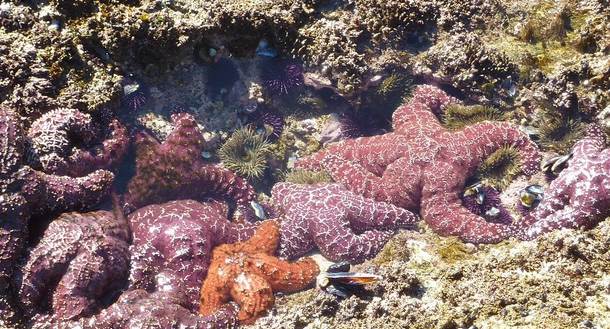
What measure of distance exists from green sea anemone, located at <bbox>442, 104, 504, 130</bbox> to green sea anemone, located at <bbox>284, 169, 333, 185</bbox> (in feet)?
7.15

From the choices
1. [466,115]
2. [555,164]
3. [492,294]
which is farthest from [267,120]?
[492,294]

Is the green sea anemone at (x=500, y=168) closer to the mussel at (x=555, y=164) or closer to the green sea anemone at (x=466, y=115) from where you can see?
the mussel at (x=555, y=164)

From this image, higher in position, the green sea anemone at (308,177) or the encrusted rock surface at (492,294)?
the encrusted rock surface at (492,294)

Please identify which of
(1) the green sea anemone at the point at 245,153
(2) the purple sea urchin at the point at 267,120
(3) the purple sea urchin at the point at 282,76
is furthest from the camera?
(2) the purple sea urchin at the point at 267,120

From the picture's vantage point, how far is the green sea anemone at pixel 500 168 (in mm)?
6234

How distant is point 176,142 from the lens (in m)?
6.56

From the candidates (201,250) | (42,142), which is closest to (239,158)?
(201,250)

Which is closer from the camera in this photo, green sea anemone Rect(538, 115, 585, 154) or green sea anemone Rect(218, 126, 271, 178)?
green sea anemone Rect(538, 115, 585, 154)

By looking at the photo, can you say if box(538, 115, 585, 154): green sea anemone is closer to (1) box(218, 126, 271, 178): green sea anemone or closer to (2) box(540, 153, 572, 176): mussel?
(2) box(540, 153, 572, 176): mussel

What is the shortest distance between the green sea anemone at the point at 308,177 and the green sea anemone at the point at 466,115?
2.18m

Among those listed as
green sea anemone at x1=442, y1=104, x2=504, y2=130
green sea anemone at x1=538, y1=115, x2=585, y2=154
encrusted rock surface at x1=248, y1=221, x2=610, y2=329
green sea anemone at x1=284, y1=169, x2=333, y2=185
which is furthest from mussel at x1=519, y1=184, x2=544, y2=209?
green sea anemone at x1=284, y1=169, x2=333, y2=185

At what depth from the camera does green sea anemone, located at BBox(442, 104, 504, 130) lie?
6.56 metres

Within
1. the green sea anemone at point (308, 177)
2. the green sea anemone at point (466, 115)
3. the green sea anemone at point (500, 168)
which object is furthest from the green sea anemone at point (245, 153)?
the green sea anemone at point (500, 168)

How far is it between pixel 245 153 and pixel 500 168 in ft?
13.6
